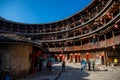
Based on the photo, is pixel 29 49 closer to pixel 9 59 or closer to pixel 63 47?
pixel 9 59

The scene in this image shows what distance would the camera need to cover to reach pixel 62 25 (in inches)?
2403

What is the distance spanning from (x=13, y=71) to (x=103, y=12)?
27952 mm

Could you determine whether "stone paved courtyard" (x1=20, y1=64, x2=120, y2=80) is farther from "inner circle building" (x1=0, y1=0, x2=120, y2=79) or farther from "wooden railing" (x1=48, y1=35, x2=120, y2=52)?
"wooden railing" (x1=48, y1=35, x2=120, y2=52)

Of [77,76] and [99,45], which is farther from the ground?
[99,45]

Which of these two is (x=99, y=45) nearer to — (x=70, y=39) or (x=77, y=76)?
(x=70, y=39)

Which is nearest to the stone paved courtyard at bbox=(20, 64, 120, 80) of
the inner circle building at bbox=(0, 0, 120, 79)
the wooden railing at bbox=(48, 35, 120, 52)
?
the inner circle building at bbox=(0, 0, 120, 79)

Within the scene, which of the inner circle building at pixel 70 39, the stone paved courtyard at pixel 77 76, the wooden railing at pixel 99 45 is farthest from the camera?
the wooden railing at pixel 99 45

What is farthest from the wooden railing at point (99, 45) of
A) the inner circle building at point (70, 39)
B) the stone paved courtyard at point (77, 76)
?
the stone paved courtyard at point (77, 76)

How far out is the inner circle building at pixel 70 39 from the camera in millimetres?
15214

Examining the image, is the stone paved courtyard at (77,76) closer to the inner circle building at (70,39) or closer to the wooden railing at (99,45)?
the inner circle building at (70,39)

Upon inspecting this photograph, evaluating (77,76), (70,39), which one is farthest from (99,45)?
(77,76)

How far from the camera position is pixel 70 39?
166 ft

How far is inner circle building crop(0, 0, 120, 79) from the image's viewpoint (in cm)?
1521

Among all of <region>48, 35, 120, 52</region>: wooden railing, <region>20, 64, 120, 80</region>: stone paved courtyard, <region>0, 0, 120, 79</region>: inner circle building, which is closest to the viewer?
<region>0, 0, 120, 79</region>: inner circle building
